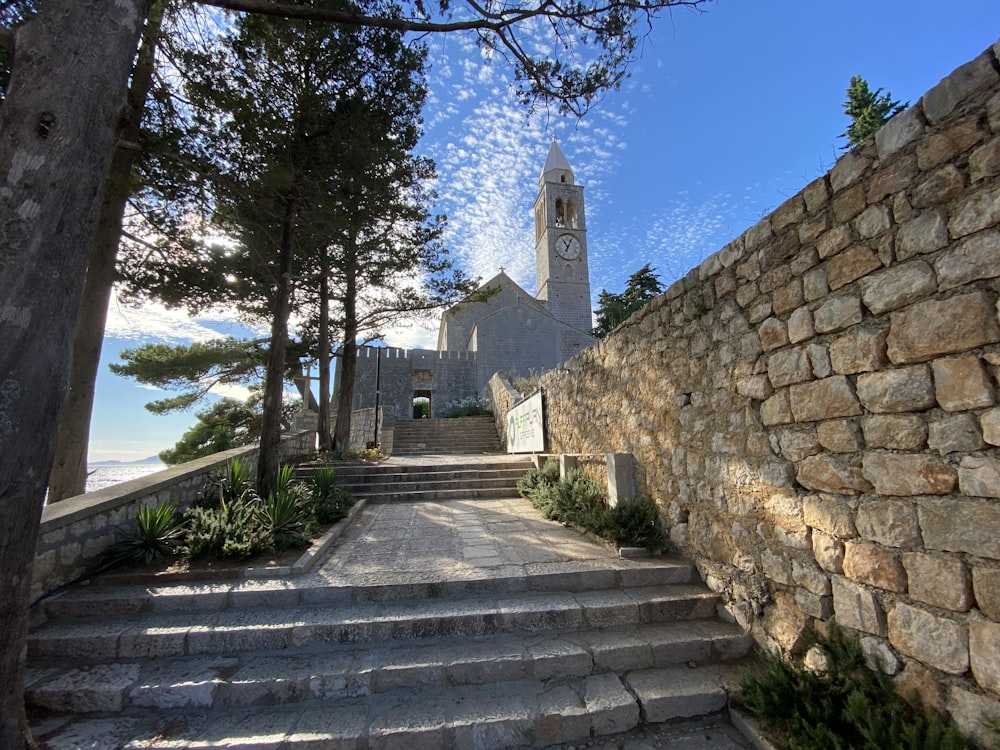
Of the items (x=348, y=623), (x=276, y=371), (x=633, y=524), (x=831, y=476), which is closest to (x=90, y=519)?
(x=348, y=623)

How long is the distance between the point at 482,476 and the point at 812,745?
6306 millimetres

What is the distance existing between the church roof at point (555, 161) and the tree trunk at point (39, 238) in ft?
116

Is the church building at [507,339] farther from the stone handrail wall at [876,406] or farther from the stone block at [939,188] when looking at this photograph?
the stone block at [939,188]

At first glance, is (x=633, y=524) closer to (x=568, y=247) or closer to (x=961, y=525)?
(x=961, y=525)

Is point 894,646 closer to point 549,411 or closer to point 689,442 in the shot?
point 689,442

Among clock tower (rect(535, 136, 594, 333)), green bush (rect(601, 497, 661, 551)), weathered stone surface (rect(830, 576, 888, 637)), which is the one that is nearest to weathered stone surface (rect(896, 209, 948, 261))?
weathered stone surface (rect(830, 576, 888, 637))

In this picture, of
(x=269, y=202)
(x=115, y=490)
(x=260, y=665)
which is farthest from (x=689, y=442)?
(x=269, y=202)

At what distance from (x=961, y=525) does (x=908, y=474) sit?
0.83 ft

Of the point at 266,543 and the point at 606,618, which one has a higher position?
the point at 266,543

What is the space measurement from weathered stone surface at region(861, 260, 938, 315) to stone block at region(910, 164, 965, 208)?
26cm

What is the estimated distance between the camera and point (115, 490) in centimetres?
408

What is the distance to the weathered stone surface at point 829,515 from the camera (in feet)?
7.18

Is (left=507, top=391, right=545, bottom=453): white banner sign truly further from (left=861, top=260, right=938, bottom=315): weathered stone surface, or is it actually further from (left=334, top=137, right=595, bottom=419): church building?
(left=334, top=137, right=595, bottom=419): church building

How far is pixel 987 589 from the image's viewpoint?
1.63m
